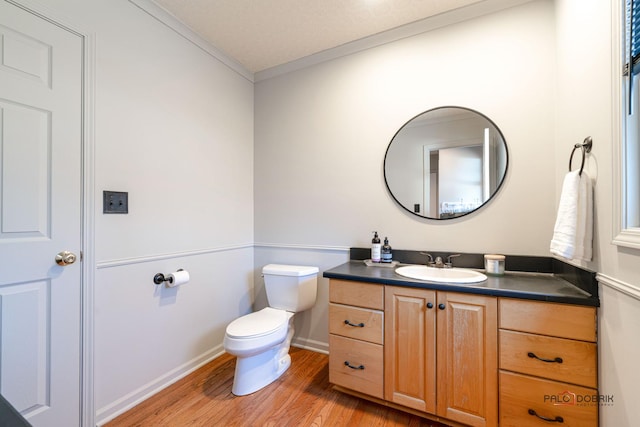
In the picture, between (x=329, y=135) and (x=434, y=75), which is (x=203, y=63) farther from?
(x=434, y=75)

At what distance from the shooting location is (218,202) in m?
2.27

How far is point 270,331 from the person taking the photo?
1761mm

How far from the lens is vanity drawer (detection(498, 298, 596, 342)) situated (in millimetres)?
→ 1166

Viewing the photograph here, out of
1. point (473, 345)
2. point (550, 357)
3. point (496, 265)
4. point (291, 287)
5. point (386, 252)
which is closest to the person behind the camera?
point (550, 357)

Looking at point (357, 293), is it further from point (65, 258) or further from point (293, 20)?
point (293, 20)

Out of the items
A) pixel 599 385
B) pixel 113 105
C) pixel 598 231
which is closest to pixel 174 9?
pixel 113 105

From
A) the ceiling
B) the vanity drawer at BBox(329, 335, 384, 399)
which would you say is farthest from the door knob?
the ceiling

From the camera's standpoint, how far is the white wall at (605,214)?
3.15 ft

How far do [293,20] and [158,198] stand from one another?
1594mm

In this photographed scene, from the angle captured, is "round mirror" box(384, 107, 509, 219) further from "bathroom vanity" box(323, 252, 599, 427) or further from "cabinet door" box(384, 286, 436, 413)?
"cabinet door" box(384, 286, 436, 413)

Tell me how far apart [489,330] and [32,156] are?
7.80ft

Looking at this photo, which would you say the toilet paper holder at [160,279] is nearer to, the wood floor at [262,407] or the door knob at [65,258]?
the door knob at [65,258]

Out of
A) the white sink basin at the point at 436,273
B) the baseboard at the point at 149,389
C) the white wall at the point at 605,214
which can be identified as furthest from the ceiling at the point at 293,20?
the baseboard at the point at 149,389

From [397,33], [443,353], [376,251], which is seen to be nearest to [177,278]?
[376,251]
